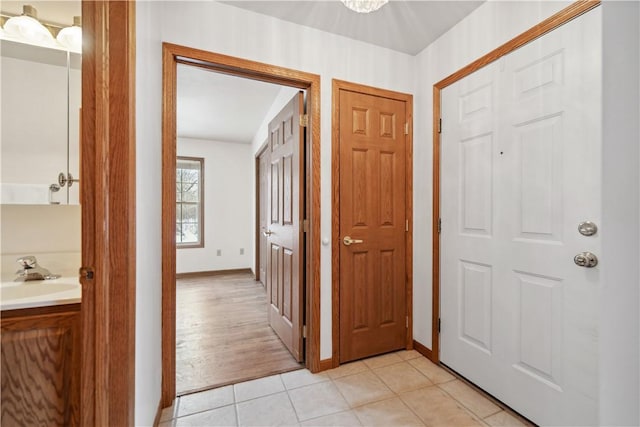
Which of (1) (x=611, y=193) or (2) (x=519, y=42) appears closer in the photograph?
(1) (x=611, y=193)

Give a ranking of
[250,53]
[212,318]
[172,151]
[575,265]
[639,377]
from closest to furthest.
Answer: [639,377]
[575,265]
[172,151]
[250,53]
[212,318]

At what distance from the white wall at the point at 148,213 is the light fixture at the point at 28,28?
0.56m

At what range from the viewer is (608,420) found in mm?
345

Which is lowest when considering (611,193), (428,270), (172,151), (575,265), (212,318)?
(212,318)

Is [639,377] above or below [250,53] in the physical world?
below

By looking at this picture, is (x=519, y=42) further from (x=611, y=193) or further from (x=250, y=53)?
(x=611, y=193)

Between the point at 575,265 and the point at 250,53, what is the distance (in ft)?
7.19

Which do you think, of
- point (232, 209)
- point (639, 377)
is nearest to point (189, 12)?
point (639, 377)

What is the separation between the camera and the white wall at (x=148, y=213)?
1.24 meters

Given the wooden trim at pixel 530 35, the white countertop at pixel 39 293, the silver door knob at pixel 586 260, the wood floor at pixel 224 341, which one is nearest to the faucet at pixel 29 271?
the white countertop at pixel 39 293

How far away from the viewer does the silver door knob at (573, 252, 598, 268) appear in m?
1.29

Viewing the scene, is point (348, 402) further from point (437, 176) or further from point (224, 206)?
point (224, 206)

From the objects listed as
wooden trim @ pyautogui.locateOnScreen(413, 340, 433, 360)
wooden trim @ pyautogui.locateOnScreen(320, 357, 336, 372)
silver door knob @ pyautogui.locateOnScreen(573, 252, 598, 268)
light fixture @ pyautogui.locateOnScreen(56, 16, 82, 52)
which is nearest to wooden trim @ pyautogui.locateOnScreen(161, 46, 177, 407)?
light fixture @ pyautogui.locateOnScreen(56, 16, 82, 52)

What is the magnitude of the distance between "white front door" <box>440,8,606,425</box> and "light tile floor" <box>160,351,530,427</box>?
0.20 metres
